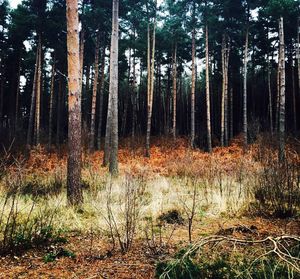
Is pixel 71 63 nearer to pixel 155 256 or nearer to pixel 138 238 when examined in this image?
pixel 138 238

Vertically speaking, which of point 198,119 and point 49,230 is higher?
point 198,119

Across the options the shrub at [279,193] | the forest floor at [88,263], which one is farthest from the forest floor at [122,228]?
the shrub at [279,193]

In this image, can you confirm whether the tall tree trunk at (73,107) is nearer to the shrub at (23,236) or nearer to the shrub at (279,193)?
the shrub at (23,236)

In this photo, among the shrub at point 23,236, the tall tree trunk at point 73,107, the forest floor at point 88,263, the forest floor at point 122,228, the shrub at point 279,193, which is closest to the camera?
the forest floor at point 88,263

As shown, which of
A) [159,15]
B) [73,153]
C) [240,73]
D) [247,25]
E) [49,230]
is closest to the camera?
[49,230]

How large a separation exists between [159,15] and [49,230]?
1974 centimetres

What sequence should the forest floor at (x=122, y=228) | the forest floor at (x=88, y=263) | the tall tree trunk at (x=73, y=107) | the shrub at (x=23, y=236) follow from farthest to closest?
1. the tall tree trunk at (x=73, y=107)
2. the shrub at (x=23, y=236)
3. the forest floor at (x=122, y=228)
4. the forest floor at (x=88, y=263)

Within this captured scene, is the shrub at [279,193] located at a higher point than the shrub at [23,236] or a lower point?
higher

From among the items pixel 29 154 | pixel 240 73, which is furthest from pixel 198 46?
pixel 29 154

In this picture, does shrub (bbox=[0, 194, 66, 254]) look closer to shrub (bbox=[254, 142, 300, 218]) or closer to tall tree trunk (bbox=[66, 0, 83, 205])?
tall tree trunk (bbox=[66, 0, 83, 205])

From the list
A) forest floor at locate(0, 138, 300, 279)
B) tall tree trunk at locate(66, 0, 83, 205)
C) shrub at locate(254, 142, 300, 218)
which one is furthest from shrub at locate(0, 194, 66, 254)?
shrub at locate(254, 142, 300, 218)

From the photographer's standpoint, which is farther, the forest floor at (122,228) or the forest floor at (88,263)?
the forest floor at (122,228)

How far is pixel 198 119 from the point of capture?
111 feet

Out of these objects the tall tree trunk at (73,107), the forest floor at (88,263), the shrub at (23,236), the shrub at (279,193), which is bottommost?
the forest floor at (88,263)
